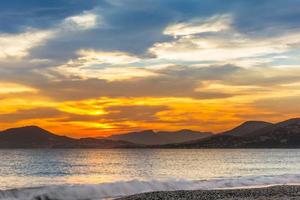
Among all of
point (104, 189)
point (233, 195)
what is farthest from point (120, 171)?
point (233, 195)

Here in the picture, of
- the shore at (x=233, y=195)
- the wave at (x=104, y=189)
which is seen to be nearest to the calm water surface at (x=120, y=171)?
the wave at (x=104, y=189)

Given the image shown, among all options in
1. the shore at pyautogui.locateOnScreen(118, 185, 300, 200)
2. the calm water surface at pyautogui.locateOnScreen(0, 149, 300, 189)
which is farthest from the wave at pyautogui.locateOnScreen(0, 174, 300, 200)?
the calm water surface at pyautogui.locateOnScreen(0, 149, 300, 189)

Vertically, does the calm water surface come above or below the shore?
below

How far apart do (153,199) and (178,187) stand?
16715 millimetres

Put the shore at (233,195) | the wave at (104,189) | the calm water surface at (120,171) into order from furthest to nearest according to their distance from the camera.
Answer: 1. the calm water surface at (120,171)
2. the wave at (104,189)
3. the shore at (233,195)

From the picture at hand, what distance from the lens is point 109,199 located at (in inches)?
1359

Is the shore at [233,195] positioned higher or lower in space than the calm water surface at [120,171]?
higher

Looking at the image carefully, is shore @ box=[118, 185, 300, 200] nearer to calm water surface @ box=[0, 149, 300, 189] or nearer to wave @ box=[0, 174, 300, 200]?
wave @ box=[0, 174, 300, 200]

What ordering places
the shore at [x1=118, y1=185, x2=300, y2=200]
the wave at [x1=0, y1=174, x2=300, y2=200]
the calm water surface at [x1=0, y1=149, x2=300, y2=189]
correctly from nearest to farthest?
the shore at [x1=118, y1=185, x2=300, y2=200], the wave at [x1=0, y1=174, x2=300, y2=200], the calm water surface at [x1=0, y1=149, x2=300, y2=189]

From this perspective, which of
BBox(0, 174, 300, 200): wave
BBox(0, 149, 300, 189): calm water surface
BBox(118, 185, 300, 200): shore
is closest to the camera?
BBox(118, 185, 300, 200): shore

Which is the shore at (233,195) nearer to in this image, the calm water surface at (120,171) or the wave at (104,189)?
the wave at (104,189)

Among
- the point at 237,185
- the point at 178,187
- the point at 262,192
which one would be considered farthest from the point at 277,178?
the point at 262,192

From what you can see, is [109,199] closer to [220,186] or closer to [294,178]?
[220,186]

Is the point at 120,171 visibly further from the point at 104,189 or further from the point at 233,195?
the point at 233,195
